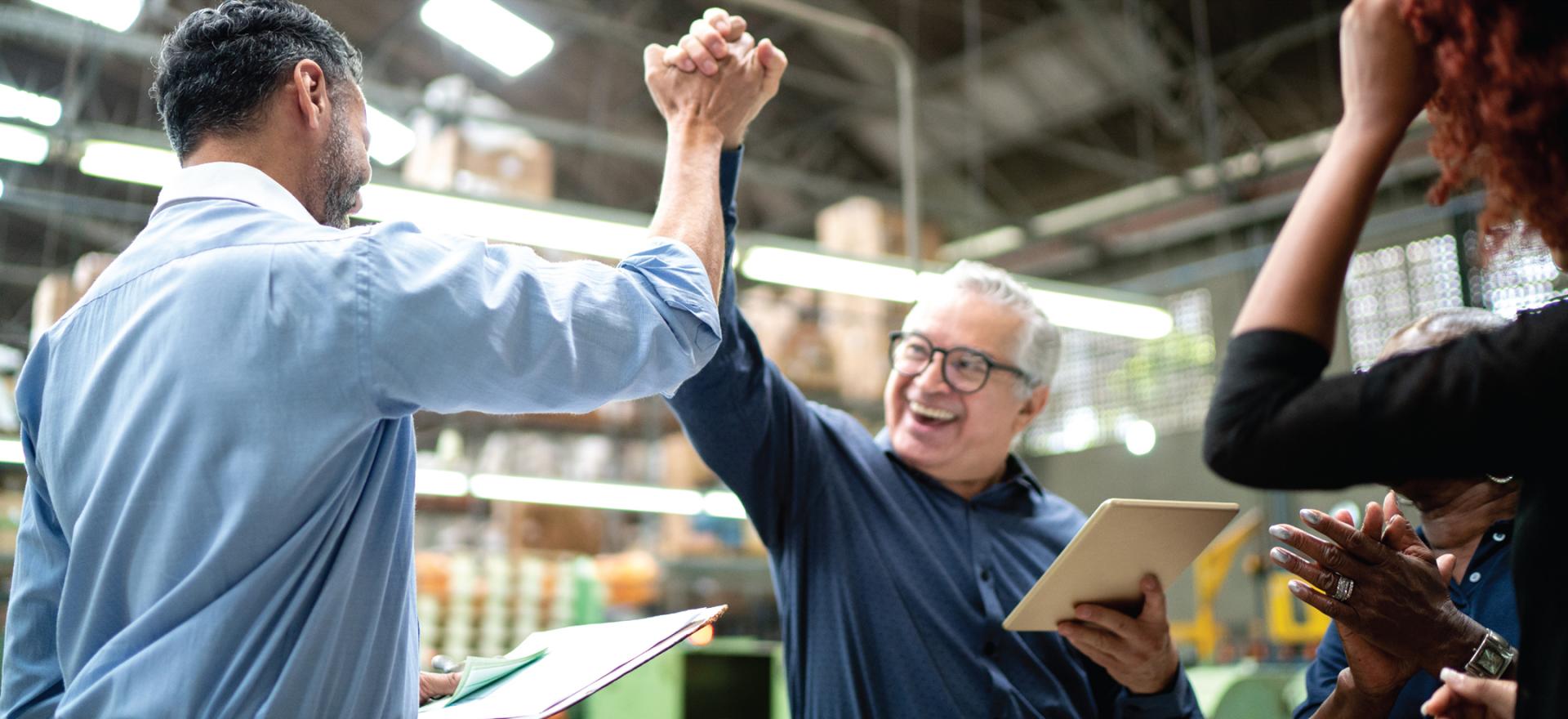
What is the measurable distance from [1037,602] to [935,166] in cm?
1368

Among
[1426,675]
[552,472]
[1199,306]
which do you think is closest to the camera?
[1426,675]

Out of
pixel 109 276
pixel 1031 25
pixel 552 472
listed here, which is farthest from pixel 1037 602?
pixel 1031 25

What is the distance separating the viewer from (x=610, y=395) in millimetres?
1262

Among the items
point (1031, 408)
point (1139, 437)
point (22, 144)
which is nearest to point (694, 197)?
point (1031, 408)

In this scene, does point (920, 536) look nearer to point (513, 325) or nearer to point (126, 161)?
point (513, 325)

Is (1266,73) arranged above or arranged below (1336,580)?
above

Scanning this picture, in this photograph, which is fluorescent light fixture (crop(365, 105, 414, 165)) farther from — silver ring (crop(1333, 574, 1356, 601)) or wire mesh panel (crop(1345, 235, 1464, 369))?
wire mesh panel (crop(1345, 235, 1464, 369))

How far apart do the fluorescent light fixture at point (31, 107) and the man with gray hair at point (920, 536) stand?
19.1 feet

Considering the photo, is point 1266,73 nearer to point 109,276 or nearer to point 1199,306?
point 1199,306

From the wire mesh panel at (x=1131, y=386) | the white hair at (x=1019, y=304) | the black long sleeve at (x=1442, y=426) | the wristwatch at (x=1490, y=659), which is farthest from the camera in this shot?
the wire mesh panel at (x=1131, y=386)

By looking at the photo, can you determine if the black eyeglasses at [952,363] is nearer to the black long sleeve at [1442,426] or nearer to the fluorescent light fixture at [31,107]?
the black long sleeve at [1442,426]

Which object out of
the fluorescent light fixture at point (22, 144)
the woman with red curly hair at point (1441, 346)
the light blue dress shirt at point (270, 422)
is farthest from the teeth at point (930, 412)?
the fluorescent light fixture at point (22, 144)

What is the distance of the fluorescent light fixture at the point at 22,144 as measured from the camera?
20.4ft

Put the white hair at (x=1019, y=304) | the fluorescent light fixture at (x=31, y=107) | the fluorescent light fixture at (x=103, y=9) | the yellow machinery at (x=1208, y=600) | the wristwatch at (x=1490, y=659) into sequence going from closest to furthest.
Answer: the wristwatch at (x=1490, y=659), the white hair at (x=1019, y=304), the fluorescent light fixture at (x=103, y=9), the fluorescent light fixture at (x=31, y=107), the yellow machinery at (x=1208, y=600)
